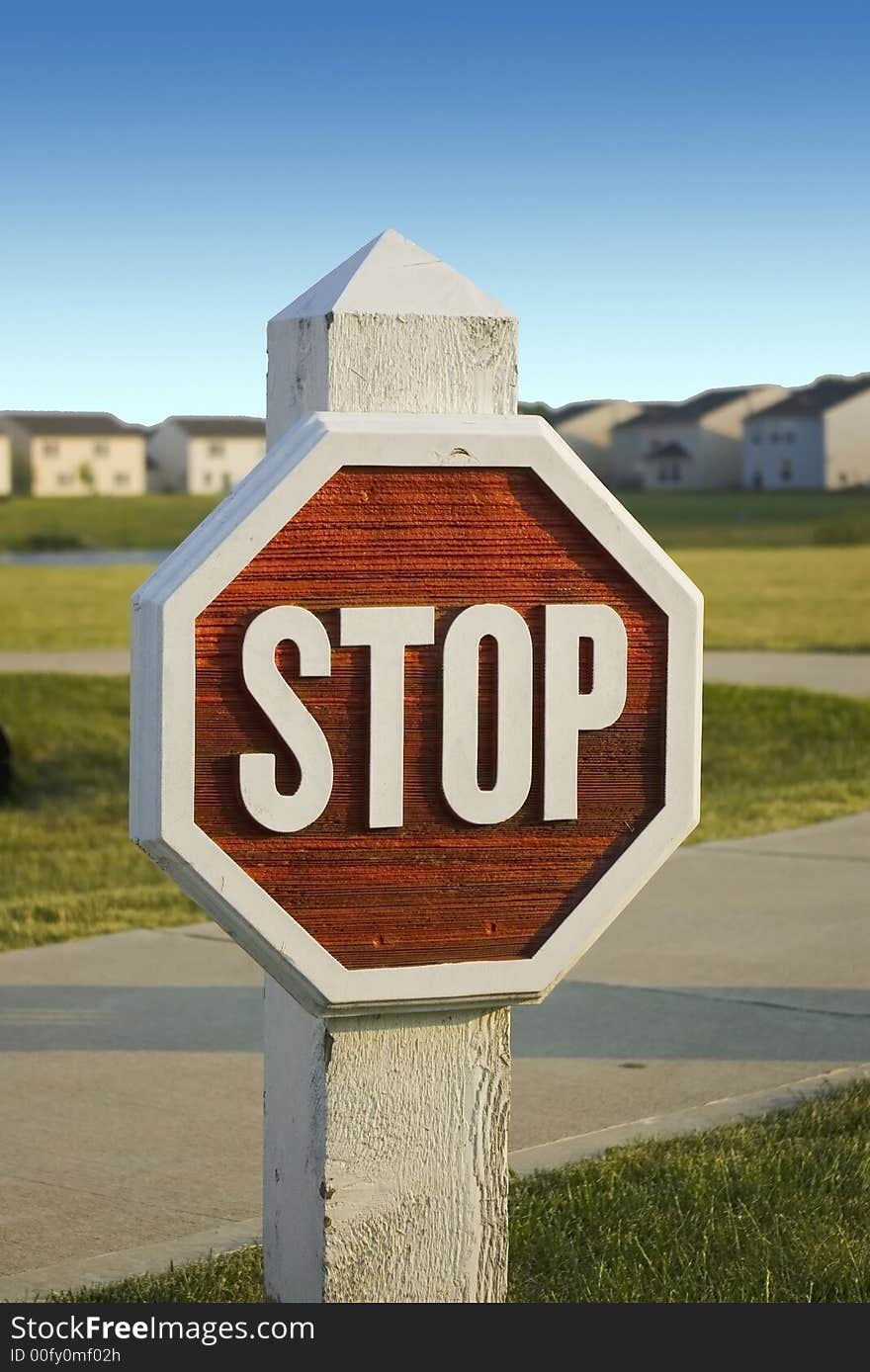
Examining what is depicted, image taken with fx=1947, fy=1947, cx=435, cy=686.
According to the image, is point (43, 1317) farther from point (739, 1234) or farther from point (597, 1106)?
point (597, 1106)

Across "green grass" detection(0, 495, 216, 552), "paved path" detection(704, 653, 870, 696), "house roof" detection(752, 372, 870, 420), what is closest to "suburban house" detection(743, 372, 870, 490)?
"house roof" detection(752, 372, 870, 420)

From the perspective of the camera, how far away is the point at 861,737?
12469 mm

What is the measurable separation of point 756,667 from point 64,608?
13.5m

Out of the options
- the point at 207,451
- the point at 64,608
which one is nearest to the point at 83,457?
the point at 207,451

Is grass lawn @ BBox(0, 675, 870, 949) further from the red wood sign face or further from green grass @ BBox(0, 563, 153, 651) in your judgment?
green grass @ BBox(0, 563, 153, 651)

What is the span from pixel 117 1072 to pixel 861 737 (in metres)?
8.14

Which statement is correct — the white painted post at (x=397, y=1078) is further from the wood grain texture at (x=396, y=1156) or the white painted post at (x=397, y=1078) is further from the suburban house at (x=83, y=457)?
the suburban house at (x=83, y=457)

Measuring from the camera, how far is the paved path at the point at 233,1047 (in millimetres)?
4254

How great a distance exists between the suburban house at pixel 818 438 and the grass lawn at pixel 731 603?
191 ft

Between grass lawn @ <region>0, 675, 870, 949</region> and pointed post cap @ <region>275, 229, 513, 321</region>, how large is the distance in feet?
14.7

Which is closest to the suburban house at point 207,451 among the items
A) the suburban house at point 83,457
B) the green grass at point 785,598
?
the suburban house at point 83,457

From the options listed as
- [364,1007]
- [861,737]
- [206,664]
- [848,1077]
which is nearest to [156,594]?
[206,664]

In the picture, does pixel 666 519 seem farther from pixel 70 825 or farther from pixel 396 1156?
pixel 396 1156

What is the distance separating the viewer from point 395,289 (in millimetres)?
2766
